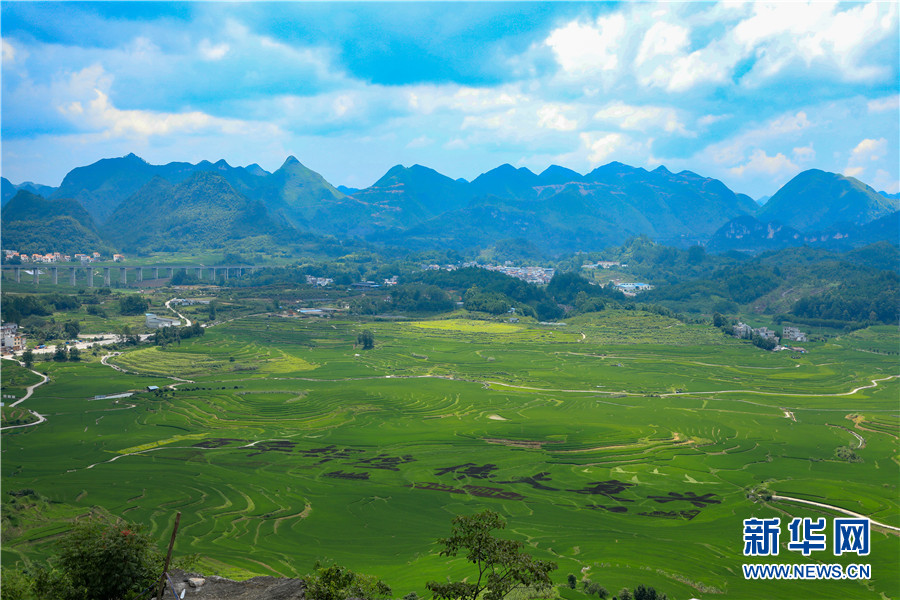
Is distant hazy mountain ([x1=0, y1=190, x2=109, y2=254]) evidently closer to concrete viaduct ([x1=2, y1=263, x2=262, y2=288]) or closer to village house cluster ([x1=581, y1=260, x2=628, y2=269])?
concrete viaduct ([x1=2, y1=263, x2=262, y2=288])

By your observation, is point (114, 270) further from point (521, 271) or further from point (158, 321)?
point (521, 271)

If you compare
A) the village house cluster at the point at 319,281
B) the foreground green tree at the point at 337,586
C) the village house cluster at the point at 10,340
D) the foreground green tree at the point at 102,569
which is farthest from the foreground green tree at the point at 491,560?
the village house cluster at the point at 319,281

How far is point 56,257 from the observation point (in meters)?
139

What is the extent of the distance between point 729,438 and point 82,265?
131 m

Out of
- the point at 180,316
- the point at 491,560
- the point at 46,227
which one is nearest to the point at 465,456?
the point at 491,560

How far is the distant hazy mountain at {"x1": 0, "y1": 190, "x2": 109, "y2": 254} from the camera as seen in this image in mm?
140000

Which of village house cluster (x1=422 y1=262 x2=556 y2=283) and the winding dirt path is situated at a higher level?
village house cluster (x1=422 y1=262 x2=556 y2=283)

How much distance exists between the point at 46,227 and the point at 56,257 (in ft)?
48.8

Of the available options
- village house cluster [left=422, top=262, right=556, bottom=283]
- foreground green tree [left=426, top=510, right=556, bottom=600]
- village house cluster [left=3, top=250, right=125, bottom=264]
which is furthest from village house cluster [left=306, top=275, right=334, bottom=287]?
foreground green tree [left=426, top=510, right=556, bottom=600]

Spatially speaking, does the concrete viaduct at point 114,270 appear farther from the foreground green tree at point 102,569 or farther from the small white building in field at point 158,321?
the foreground green tree at point 102,569

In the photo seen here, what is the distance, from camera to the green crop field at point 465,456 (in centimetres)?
2861

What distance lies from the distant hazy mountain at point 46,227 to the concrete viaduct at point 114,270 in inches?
595

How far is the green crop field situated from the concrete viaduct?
6449 centimetres

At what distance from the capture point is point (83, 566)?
→ 16516 mm
